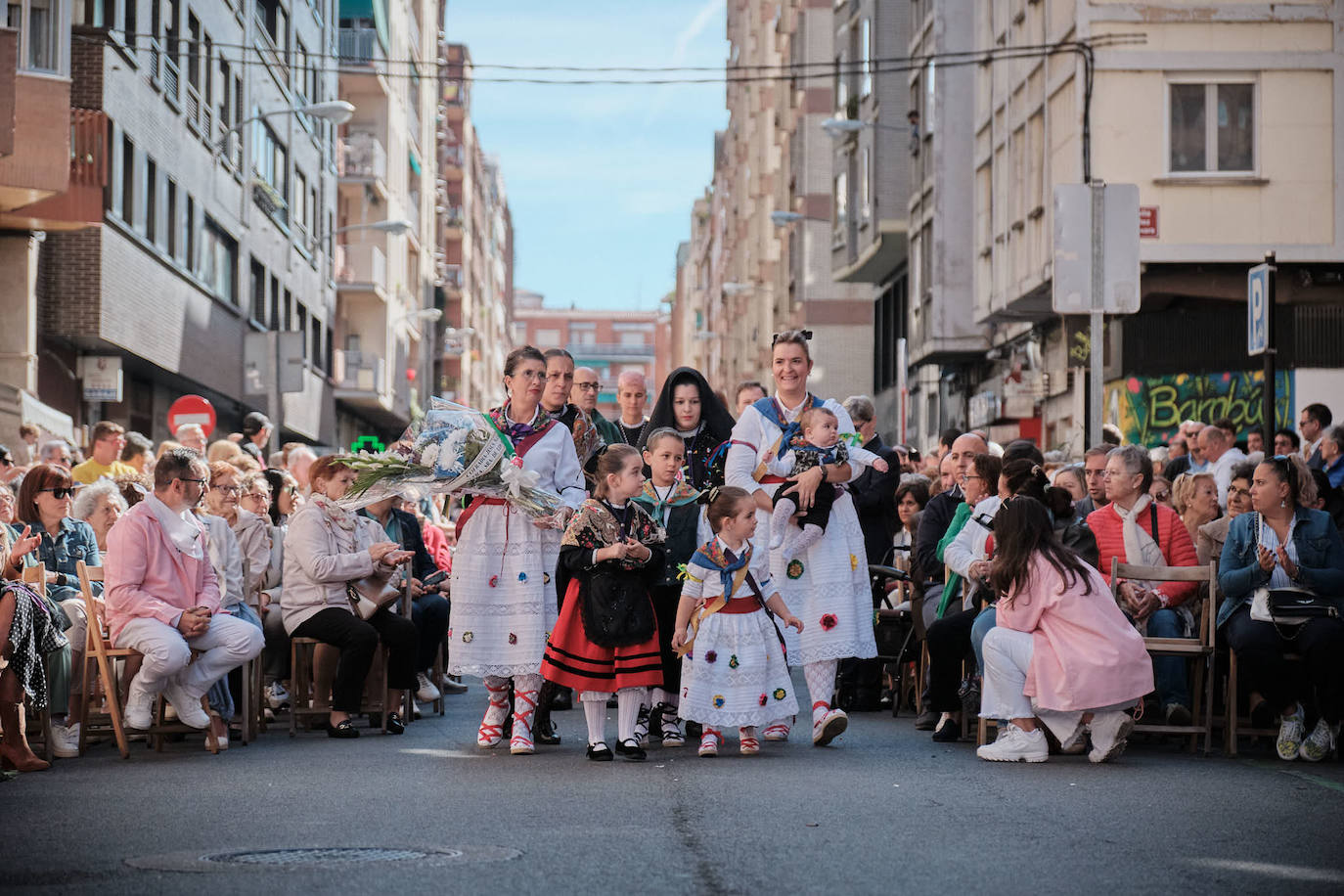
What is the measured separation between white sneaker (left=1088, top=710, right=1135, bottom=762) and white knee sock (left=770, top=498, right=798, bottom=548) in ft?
6.67

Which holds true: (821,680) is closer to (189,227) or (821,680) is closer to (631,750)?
(631,750)

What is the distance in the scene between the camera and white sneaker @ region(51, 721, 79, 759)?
11688mm

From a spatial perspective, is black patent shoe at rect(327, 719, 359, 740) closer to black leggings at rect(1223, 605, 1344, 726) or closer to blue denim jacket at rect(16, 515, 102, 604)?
blue denim jacket at rect(16, 515, 102, 604)

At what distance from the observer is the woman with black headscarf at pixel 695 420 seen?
13039 mm

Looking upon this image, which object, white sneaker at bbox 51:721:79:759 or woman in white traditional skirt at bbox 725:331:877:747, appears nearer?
white sneaker at bbox 51:721:79:759

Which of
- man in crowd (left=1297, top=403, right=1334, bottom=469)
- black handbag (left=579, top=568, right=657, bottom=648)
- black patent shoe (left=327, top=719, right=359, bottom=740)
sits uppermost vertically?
man in crowd (left=1297, top=403, right=1334, bottom=469)

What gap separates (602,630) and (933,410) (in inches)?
1390

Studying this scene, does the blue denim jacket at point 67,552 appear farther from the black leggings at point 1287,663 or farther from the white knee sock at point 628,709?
the black leggings at point 1287,663

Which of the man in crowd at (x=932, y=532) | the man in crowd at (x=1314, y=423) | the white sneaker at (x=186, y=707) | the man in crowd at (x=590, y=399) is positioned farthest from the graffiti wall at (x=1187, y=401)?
the white sneaker at (x=186, y=707)

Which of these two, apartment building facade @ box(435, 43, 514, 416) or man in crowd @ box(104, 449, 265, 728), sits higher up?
apartment building facade @ box(435, 43, 514, 416)

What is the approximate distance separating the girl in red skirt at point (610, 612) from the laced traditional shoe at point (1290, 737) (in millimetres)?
3389

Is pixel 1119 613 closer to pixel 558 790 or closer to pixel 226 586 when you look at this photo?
Answer: pixel 558 790

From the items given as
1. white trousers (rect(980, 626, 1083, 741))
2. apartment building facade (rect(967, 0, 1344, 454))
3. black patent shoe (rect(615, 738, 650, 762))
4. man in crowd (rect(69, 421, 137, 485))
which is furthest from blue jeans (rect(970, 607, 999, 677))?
apartment building facade (rect(967, 0, 1344, 454))

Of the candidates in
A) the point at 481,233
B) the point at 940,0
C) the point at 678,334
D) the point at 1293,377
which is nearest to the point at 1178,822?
the point at 1293,377
